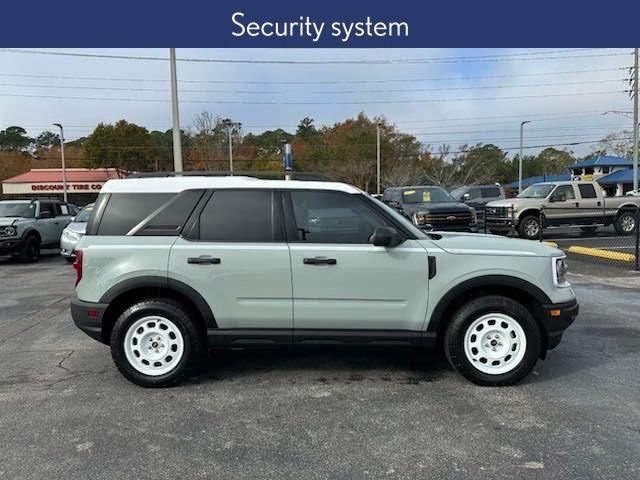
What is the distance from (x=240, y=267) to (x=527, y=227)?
14890mm

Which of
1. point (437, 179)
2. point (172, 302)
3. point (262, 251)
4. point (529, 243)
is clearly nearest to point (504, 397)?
point (529, 243)

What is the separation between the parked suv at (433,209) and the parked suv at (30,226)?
10346 mm

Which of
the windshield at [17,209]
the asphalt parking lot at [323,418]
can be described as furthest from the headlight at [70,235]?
the asphalt parking lot at [323,418]

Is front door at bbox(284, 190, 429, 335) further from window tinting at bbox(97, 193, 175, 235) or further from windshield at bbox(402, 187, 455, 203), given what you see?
windshield at bbox(402, 187, 455, 203)

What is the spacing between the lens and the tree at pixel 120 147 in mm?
54094

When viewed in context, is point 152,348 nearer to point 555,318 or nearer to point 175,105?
point 555,318

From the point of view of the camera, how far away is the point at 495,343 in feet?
15.0

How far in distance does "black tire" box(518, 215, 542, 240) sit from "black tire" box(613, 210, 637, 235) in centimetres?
296

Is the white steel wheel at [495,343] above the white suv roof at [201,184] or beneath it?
beneath

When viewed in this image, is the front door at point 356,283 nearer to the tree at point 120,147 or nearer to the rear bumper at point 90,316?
the rear bumper at point 90,316

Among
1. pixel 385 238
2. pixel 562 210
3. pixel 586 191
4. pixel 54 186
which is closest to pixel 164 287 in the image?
pixel 385 238

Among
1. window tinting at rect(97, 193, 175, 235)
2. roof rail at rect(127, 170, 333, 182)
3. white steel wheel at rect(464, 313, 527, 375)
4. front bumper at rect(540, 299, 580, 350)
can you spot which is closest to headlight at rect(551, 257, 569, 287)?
front bumper at rect(540, 299, 580, 350)

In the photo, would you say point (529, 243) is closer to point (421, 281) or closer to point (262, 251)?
point (421, 281)

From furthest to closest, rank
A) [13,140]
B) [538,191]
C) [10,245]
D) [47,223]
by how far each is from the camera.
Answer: [13,140] < [538,191] < [47,223] < [10,245]
